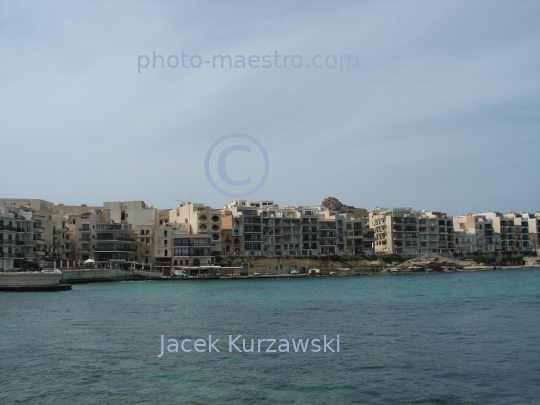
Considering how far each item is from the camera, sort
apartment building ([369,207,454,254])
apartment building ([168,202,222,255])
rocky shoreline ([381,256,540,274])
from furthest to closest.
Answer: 1. apartment building ([369,207,454,254])
2. rocky shoreline ([381,256,540,274])
3. apartment building ([168,202,222,255])

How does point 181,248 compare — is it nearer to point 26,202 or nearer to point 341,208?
point 26,202

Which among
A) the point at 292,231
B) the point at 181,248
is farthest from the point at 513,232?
the point at 181,248

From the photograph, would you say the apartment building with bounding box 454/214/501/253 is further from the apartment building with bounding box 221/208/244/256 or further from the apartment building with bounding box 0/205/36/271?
the apartment building with bounding box 0/205/36/271

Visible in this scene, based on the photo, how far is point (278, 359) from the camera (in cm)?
2122

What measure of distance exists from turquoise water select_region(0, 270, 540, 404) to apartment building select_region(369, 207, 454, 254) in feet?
277

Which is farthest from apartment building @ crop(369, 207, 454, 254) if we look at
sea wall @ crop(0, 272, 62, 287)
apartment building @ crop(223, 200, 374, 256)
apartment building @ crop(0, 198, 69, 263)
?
sea wall @ crop(0, 272, 62, 287)

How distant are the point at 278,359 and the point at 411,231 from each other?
103874 mm

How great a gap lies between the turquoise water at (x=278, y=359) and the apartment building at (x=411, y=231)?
84.4m

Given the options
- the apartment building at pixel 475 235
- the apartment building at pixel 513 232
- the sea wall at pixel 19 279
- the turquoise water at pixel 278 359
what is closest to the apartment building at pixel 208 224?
the sea wall at pixel 19 279

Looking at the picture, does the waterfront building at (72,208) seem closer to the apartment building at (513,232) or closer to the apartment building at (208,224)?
the apartment building at (208,224)

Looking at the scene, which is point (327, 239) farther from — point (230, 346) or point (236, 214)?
point (230, 346)

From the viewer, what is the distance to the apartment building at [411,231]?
121 m

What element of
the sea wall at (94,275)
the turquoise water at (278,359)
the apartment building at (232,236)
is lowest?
the turquoise water at (278,359)

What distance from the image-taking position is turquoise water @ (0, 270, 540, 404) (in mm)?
16688
